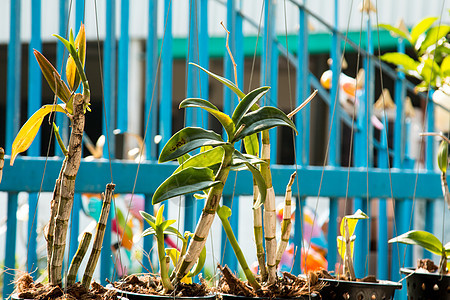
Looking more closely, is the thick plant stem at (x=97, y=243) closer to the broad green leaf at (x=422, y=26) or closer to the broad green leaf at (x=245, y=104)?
the broad green leaf at (x=245, y=104)

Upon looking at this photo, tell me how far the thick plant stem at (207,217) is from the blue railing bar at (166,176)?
0.67 metres

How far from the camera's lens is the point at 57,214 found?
27.6 inches

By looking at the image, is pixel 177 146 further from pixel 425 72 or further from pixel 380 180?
pixel 380 180

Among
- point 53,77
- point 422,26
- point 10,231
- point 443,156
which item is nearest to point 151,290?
point 53,77

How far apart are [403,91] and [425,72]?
745 millimetres

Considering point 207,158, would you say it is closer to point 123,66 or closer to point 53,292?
point 53,292

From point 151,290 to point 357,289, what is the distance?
34cm

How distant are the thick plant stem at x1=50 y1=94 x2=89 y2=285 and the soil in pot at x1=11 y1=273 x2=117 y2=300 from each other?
0.03 m

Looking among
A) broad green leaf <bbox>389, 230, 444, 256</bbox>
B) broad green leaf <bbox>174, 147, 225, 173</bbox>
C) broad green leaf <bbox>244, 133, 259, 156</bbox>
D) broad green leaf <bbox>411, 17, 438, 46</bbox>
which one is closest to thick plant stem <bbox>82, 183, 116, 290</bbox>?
broad green leaf <bbox>174, 147, 225, 173</bbox>

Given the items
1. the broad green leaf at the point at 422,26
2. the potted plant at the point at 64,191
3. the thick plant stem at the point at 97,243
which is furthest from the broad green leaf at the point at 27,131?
the broad green leaf at the point at 422,26

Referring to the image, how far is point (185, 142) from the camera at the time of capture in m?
0.65

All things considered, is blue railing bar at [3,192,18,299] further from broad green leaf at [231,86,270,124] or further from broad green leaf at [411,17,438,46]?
broad green leaf at [411,17,438,46]

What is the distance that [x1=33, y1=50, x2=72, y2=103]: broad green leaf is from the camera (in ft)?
2.27

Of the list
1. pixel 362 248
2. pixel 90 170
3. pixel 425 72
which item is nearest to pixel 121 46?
pixel 90 170
